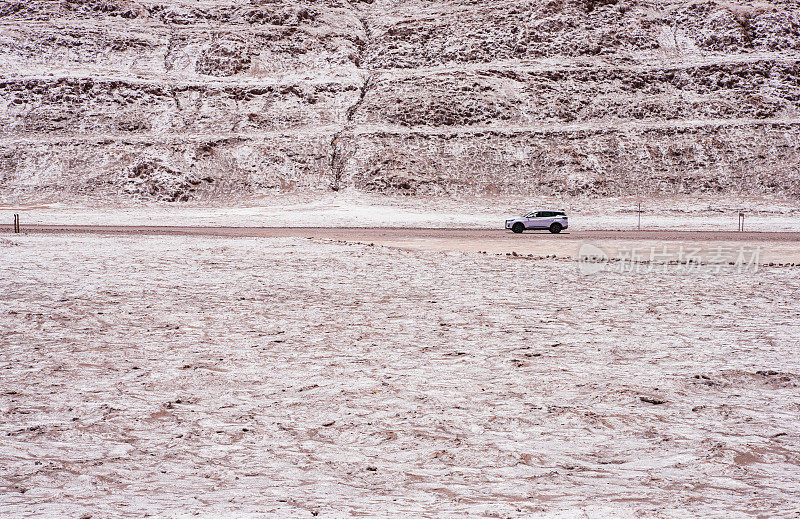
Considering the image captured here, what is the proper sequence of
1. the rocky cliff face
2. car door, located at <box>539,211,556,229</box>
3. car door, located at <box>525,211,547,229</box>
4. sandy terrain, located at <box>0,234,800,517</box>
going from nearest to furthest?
sandy terrain, located at <box>0,234,800,517</box>, car door, located at <box>525,211,547,229</box>, car door, located at <box>539,211,556,229</box>, the rocky cliff face

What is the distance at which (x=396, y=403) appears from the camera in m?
6.26

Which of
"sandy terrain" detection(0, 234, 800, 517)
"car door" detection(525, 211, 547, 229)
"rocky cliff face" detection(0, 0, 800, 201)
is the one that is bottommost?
"sandy terrain" detection(0, 234, 800, 517)

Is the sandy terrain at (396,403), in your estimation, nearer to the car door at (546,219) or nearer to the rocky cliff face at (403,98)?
the car door at (546,219)

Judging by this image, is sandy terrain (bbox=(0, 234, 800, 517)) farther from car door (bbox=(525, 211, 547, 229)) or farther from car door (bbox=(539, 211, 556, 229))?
car door (bbox=(539, 211, 556, 229))

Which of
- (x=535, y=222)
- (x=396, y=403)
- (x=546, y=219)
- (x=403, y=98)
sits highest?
(x=403, y=98)

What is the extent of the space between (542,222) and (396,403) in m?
32.4

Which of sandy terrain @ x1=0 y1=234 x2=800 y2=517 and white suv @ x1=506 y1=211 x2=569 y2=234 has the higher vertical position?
white suv @ x1=506 y1=211 x2=569 y2=234

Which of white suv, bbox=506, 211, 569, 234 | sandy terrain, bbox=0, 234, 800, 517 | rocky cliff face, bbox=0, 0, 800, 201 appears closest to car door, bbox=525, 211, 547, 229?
white suv, bbox=506, 211, 569, 234

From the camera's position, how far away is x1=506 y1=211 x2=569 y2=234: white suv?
37.2 meters

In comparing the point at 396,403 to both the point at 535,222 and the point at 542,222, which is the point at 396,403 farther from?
the point at 542,222

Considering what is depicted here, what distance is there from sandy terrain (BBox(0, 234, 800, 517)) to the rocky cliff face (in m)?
55.2

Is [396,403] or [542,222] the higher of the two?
[542,222]

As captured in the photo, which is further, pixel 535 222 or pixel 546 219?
pixel 546 219

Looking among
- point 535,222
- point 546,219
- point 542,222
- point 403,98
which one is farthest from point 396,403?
point 403,98
